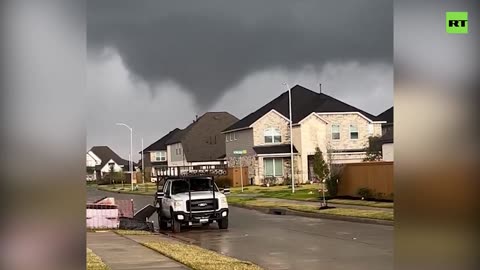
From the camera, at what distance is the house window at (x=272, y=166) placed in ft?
122

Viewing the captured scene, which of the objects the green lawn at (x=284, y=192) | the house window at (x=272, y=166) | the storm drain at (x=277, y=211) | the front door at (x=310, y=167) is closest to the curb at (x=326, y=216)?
the storm drain at (x=277, y=211)

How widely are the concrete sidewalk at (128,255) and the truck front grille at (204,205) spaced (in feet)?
17.9

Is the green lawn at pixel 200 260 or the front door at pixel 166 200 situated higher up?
the front door at pixel 166 200

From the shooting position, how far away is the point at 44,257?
272 centimetres

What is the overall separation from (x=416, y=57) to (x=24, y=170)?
5.91 ft

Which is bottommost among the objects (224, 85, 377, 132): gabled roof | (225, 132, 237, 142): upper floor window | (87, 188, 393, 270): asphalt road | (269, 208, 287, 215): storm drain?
(269, 208, 287, 215): storm drain

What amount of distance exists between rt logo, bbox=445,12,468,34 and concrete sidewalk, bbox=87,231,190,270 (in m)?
7.06

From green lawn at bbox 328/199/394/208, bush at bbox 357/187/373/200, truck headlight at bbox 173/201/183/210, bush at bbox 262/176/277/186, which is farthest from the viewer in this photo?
bush at bbox 262/176/277/186

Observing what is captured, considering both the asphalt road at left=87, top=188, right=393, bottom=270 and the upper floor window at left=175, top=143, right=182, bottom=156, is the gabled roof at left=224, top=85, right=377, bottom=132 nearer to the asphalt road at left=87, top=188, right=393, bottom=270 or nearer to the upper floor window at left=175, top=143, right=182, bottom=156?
the upper floor window at left=175, top=143, right=182, bottom=156

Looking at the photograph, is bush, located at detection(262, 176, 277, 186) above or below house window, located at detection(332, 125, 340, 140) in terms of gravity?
below

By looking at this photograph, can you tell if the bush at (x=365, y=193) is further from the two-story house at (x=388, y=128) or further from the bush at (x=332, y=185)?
the two-story house at (x=388, y=128)

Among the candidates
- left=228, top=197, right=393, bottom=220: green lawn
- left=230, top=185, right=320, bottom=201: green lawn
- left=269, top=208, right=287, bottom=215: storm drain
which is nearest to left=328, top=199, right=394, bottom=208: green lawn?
left=228, top=197, right=393, bottom=220: green lawn

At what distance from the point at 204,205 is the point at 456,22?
17579 millimetres

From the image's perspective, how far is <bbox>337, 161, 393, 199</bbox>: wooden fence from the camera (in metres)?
27.4
